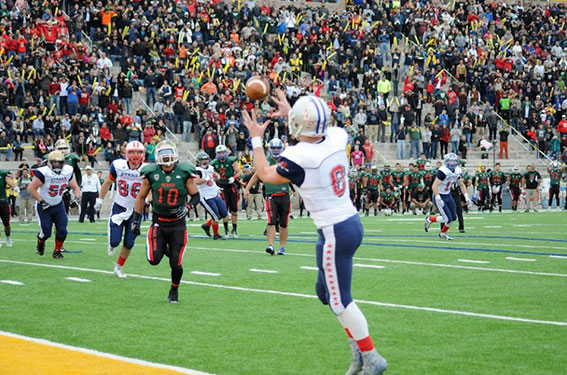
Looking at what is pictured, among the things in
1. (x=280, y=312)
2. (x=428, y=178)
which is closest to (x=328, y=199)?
(x=280, y=312)

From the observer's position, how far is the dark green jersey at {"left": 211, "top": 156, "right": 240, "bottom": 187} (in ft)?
61.0

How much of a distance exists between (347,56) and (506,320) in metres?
27.6

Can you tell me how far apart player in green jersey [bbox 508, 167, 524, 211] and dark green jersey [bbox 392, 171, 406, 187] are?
152 inches

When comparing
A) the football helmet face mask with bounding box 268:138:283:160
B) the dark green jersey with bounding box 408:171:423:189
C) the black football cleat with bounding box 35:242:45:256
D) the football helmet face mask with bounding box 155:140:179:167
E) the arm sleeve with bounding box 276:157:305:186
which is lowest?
the black football cleat with bounding box 35:242:45:256

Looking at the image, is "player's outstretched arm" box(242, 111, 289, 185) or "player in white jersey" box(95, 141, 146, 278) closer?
"player's outstretched arm" box(242, 111, 289, 185)

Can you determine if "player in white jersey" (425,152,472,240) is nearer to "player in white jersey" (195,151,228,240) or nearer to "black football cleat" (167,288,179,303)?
"player in white jersey" (195,151,228,240)

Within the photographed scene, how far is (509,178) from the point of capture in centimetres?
3070

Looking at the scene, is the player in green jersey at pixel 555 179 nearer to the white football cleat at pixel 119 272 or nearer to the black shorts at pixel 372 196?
the black shorts at pixel 372 196

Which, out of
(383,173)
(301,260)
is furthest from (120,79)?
(301,260)

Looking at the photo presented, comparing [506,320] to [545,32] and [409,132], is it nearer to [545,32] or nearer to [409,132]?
[409,132]

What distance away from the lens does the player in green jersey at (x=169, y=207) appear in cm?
926

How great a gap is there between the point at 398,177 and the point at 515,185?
428 cm

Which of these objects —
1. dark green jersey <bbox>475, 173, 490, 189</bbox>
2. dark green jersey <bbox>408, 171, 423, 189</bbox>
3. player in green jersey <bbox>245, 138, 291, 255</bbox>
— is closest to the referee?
dark green jersey <bbox>408, 171, 423, 189</bbox>

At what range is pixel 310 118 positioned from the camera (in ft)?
19.3
